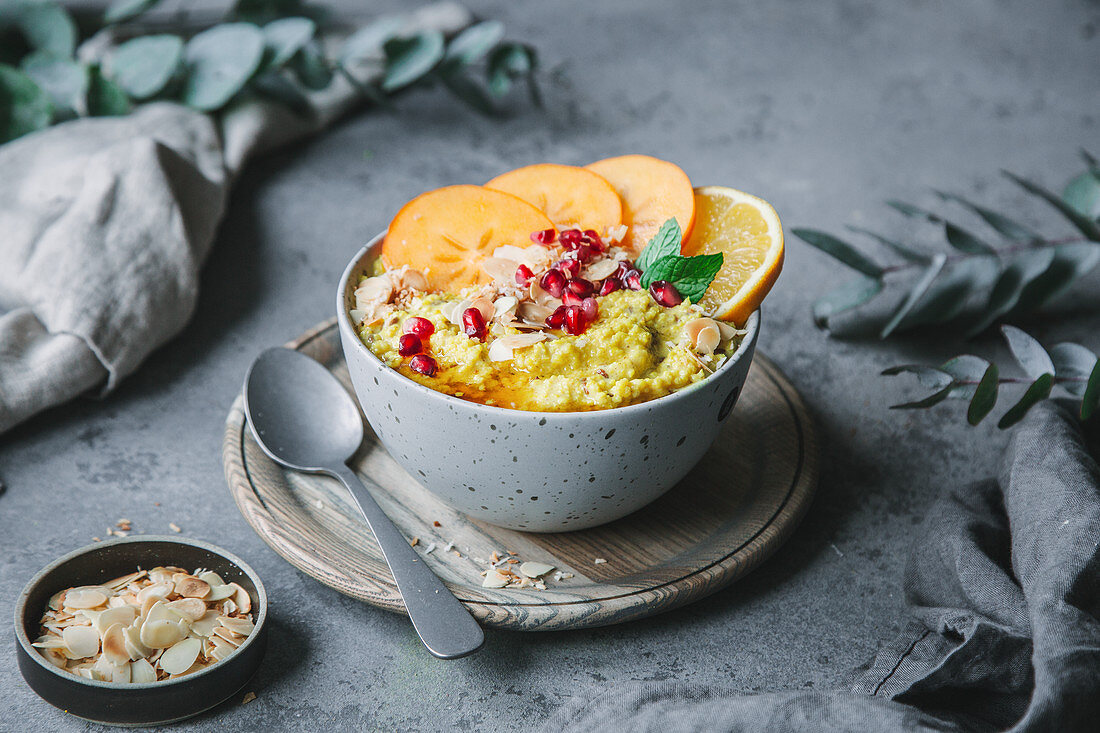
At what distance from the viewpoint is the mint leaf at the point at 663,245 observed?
1604 millimetres

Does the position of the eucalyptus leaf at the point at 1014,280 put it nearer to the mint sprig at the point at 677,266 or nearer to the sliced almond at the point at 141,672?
the mint sprig at the point at 677,266

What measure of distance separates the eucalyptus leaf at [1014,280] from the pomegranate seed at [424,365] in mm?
1416

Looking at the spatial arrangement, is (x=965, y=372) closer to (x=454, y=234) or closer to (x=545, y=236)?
(x=545, y=236)

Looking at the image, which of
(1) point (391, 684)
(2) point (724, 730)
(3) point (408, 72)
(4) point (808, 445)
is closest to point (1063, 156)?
(4) point (808, 445)

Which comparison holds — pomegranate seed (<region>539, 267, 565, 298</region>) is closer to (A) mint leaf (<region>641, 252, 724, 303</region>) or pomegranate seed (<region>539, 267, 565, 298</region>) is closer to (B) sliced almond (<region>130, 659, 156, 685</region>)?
(A) mint leaf (<region>641, 252, 724, 303</region>)

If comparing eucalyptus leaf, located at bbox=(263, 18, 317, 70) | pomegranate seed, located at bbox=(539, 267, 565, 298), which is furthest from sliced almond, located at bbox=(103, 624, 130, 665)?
eucalyptus leaf, located at bbox=(263, 18, 317, 70)

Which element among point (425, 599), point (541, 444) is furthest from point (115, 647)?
point (541, 444)

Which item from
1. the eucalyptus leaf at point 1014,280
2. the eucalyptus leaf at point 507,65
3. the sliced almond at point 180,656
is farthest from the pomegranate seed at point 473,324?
the eucalyptus leaf at point 507,65

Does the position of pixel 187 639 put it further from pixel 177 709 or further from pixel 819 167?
pixel 819 167

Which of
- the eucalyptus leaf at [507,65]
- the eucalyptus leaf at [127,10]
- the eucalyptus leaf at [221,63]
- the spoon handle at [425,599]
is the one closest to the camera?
the spoon handle at [425,599]

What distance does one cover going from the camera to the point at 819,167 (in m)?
3.09

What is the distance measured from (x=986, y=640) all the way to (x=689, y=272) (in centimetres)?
74

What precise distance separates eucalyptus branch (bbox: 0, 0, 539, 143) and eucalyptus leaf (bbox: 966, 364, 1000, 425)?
6.56ft

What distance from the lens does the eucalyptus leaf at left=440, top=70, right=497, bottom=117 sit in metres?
3.16
